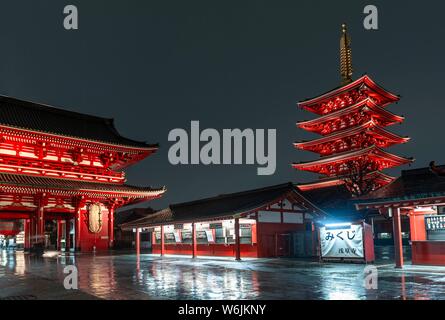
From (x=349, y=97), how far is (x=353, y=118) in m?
2.54

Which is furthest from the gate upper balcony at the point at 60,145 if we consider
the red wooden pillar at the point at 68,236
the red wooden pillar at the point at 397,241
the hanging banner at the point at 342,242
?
the red wooden pillar at the point at 397,241

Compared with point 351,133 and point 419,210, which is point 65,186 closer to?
point 419,210

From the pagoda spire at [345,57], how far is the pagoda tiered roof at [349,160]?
419 inches

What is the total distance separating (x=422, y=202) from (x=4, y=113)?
32.7 metres

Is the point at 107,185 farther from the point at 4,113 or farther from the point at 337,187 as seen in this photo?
the point at 337,187

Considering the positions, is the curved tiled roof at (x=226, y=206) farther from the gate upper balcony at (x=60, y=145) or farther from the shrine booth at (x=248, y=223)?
the gate upper balcony at (x=60, y=145)

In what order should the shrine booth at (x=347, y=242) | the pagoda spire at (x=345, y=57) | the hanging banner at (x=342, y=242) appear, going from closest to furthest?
the shrine booth at (x=347, y=242)
the hanging banner at (x=342, y=242)
the pagoda spire at (x=345, y=57)

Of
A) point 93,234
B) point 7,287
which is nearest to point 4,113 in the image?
point 93,234

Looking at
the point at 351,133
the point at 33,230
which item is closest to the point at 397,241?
the point at 351,133

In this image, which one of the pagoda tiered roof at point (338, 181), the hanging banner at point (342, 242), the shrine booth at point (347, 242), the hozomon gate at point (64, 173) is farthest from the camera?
the pagoda tiered roof at point (338, 181)

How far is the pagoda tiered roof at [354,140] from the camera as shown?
1800 inches

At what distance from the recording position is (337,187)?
148ft

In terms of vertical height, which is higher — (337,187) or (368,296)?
(337,187)
